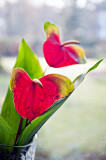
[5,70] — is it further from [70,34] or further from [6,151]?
[6,151]

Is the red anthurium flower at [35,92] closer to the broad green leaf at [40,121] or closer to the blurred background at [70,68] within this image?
the broad green leaf at [40,121]

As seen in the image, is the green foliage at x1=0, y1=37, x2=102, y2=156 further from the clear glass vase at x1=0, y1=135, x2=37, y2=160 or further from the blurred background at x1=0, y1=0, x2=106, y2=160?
the blurred background at x1=0, y1=0, x2=106, y2=160

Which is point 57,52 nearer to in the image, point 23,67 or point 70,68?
point 23,67

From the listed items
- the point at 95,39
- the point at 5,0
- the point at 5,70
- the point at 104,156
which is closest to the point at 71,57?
the point at 104,156

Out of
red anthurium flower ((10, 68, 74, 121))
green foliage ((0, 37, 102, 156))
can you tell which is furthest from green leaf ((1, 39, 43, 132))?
red anthurium flower ((10, 68, 74, 121))

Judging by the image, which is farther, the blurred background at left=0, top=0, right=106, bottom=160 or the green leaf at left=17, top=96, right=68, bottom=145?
the blurred background at left=0, top=0, right=106, bottom=160

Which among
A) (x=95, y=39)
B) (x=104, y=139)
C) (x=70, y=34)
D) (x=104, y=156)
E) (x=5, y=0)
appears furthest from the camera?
(x=70, y=34)

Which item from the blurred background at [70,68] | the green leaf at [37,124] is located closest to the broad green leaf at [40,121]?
the green leaf at [37,124]
